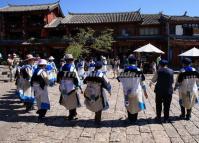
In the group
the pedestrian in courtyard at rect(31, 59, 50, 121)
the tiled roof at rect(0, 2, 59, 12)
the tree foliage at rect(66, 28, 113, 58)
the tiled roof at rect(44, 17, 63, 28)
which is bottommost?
the pedestrian in courtyard at rect(31, 59, 50, 121)

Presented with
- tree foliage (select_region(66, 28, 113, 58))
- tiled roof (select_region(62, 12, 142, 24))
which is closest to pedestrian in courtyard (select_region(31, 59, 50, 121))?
tree foliage (select_region(66, 28, 113, 58))

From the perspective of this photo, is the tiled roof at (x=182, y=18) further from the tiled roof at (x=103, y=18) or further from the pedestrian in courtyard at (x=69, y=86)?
the pedestrian in courtyard at (x=69, y=86)

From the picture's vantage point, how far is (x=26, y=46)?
42625 millimetres

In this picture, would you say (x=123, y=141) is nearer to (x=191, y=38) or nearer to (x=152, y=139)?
(x=152, y=139)

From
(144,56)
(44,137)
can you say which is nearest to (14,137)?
(44,137)

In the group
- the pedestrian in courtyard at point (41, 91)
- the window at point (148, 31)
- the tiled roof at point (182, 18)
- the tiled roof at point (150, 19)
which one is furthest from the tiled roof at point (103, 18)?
the pedestrian in courtyard at point (41, 91)

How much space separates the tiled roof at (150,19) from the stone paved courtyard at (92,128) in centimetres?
3020

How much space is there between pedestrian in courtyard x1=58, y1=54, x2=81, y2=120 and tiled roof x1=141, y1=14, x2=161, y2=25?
105 ft

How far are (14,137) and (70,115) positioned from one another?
2.08m

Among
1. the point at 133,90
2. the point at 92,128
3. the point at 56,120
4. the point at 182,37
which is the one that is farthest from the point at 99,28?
the point at 92,128

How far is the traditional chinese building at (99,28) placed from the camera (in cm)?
3809

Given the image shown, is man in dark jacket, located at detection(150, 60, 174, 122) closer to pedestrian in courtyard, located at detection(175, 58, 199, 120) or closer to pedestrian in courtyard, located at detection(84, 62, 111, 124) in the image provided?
pedestrian in courtyard, located at detection(175, 58, 199, 120)

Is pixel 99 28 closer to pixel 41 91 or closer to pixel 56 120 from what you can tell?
pixel 41 91

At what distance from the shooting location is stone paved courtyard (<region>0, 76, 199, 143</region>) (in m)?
8.12
